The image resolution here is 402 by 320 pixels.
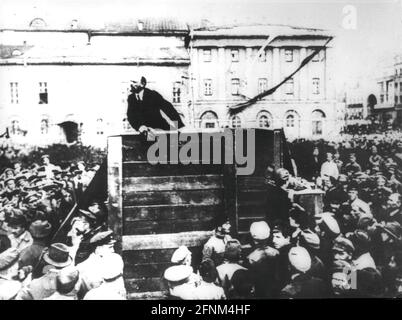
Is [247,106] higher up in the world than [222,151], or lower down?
higher up

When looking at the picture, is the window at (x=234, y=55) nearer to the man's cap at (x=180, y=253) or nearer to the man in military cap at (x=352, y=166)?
the man in military cap at (x=352, y=166)

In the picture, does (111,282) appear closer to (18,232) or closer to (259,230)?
(18,232)

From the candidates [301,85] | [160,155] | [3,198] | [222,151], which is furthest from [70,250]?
[301,85]

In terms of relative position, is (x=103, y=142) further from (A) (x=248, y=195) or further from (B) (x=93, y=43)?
(A) (x=248, y=195)

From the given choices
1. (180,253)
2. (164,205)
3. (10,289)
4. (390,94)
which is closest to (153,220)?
(164,205)

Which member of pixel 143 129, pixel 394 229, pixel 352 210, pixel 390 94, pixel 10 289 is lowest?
pixel 10 289

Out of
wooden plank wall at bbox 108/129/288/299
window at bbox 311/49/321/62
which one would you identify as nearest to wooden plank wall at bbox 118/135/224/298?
wooden plank wall at bbox 108/129/288/299
